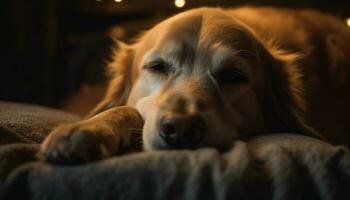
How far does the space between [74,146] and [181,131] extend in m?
0.26

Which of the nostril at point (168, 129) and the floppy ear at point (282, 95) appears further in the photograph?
the floppy ear at point (282, 95)

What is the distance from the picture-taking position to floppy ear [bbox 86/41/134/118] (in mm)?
2086

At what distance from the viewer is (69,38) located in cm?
330

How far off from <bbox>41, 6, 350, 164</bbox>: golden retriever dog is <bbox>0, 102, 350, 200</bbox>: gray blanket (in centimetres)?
7

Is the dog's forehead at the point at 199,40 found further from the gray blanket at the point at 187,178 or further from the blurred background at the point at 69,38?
the blurred background at the point at 69,38

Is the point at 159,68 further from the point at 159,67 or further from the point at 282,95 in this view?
the point at 282,95

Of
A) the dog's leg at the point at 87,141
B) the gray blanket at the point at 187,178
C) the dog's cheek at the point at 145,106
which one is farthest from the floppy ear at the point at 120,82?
the gray blanket at the point at 187,178

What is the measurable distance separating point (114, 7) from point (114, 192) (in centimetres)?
244

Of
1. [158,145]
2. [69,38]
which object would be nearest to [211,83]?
[158,145]

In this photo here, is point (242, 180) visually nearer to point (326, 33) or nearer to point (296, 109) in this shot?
point (296, 109)

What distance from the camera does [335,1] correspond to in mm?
2977

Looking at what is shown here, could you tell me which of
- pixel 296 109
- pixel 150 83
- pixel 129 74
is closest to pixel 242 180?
pixel 150 83

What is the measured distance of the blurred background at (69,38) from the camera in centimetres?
294

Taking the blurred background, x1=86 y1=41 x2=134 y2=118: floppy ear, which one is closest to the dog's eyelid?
x1=86 y1=41 x2=134 y2=118: floppy ear
